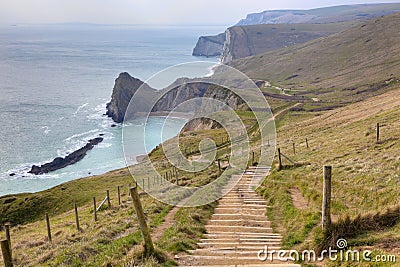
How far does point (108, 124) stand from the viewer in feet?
431

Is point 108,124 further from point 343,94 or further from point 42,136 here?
point 343,94

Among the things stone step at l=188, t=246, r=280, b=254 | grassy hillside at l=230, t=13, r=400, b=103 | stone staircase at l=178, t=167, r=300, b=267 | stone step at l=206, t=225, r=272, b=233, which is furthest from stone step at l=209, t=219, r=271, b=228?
grassy hillside at l=230, t=13, r=400, b=103

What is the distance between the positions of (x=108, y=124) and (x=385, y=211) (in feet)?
418

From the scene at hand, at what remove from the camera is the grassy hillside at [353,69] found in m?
118

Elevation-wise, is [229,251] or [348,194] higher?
[229,251]

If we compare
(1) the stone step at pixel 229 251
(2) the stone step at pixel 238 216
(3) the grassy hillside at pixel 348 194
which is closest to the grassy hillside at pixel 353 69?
(3) the grassy hillside at pixel 348 194

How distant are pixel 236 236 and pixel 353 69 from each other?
160 metres

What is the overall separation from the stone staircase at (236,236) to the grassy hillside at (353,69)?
93959mm

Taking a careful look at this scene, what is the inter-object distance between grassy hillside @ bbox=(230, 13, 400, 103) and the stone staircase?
9396 centimetres

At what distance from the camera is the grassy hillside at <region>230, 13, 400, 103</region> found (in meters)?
118

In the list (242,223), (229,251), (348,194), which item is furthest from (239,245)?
(348,194)

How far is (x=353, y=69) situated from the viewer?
509ft

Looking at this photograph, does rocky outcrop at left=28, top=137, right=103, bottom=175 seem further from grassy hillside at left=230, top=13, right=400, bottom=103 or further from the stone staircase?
the stone staircase

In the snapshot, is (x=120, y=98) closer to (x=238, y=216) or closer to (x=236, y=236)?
(x=238, y=216)
